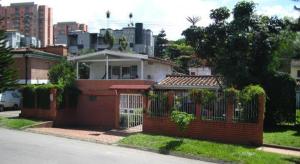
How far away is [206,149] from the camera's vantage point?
53.8 feet

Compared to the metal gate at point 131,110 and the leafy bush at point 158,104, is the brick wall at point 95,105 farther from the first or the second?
the leafy bush at point 158,104

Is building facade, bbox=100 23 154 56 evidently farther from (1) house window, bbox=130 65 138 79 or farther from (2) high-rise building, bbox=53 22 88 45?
(1) house window, bbox=130 65 138 79

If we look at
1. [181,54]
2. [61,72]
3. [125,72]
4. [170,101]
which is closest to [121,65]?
[125,72]

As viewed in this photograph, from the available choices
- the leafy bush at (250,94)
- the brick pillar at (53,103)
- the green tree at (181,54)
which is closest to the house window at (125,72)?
the brick pillar at (53,103)

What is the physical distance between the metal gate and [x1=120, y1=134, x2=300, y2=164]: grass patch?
4.23 metres

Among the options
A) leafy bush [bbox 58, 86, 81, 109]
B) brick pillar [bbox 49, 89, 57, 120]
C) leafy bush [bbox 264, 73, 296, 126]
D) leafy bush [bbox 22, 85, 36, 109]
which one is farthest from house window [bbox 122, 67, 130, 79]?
leafy bush [bbox 264, 73, 296, 126]

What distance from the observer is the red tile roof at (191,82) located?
2528 cm

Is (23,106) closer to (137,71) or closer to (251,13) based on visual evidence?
(137,71)

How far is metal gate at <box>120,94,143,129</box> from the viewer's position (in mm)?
23797

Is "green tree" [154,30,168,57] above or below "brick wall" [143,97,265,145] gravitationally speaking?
above

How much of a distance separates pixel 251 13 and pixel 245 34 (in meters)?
1.97

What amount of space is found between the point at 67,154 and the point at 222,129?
24.8ft

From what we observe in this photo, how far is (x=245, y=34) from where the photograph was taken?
22.4 m

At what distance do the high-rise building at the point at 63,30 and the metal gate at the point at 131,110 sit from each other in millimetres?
61103
